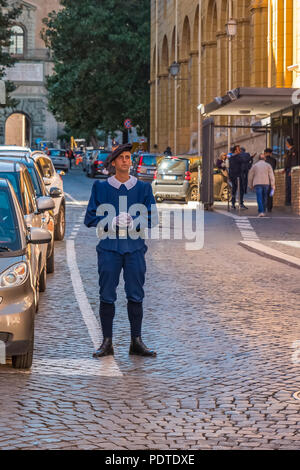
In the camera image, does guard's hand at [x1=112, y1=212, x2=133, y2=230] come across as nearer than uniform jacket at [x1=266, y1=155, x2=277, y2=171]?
Yes

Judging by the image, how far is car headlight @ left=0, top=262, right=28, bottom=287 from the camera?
27.3 feet

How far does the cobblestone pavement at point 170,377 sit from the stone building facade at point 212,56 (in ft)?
78.7

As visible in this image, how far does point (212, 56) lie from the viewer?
5628 centimetres

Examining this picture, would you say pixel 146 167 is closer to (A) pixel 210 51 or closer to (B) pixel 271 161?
(B) pixel 271 161

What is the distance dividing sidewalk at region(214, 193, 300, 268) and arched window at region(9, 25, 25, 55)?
227ft

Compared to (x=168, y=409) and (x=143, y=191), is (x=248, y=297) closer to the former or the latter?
(x=143, y=191)

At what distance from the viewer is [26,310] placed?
831cm

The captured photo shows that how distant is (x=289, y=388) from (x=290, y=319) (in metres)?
3.47

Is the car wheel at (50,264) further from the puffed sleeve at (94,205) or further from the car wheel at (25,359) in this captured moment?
the car wheel at (25,359)

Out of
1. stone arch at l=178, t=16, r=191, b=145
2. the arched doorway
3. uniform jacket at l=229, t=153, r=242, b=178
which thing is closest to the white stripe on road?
uniform jacket at l=229, t=153, r=242, b=178

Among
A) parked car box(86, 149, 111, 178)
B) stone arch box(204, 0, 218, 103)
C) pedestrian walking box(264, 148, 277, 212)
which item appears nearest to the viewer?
Answer: pedestrian walking box(264, 148, 277, 212)

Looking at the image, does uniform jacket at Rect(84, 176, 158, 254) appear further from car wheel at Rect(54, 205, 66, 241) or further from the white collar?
car wheel at Rect(54, 205, 66, 241)

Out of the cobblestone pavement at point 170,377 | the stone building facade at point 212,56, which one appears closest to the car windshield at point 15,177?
the cobblestone pavement at point 170,377

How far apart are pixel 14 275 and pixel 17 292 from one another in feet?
0.49
